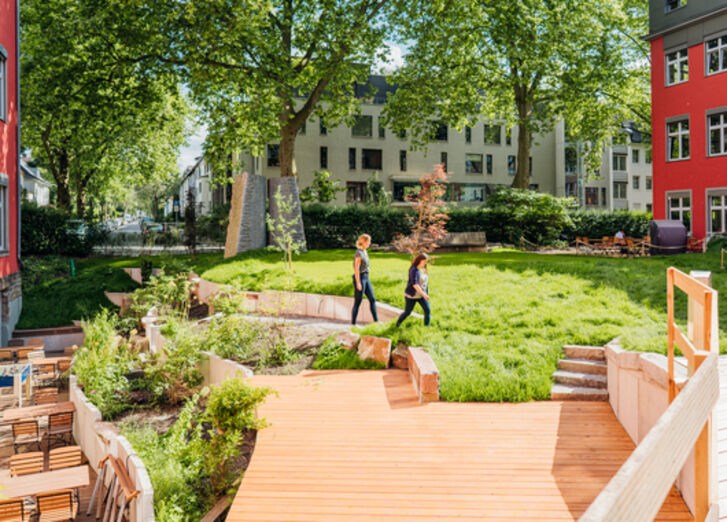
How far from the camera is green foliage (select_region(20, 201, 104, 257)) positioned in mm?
27453

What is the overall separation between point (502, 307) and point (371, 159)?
129ft

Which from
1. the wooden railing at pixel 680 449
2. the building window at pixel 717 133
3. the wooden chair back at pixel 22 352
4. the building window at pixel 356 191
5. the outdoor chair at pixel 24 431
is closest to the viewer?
the wooden railing at pixel 680 449

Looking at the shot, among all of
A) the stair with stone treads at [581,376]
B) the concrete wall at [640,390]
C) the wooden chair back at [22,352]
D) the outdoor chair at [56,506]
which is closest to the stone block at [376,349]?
the stair with stone treads at [581,376]

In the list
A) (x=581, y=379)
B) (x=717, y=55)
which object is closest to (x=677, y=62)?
(x=717, y=55)

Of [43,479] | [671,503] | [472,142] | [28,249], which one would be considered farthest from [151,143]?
[671,503]

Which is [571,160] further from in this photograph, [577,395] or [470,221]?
[577,395]

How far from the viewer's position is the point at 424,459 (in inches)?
255

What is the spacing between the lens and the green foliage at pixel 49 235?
2745 cm

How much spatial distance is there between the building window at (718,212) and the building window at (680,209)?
1.04m

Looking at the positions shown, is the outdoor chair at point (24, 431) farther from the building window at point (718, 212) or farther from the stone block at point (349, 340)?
the building window at point (718, 212)

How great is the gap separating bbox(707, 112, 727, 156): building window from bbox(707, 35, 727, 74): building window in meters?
2.13

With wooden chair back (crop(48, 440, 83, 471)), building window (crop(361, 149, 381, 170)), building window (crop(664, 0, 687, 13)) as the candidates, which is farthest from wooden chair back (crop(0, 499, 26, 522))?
building window (crop(361, 149, 381, 170))

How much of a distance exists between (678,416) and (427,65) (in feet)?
93.8

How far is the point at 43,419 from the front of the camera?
12711mm
